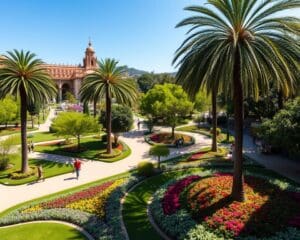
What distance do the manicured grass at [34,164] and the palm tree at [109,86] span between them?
18.7 feet

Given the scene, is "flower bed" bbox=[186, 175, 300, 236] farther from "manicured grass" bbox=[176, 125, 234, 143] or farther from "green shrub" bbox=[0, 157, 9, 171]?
"green shrub" bbox=[0, 157, 9, 171]

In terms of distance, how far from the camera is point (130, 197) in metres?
17.0

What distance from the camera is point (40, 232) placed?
1382 centimetres

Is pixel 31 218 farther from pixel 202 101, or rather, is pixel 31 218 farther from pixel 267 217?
pixel 202 101

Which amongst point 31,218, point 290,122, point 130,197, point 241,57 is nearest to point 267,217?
point 241,57

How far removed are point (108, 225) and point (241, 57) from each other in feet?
31.7

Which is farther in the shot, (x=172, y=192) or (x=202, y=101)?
(x=202, y=101)

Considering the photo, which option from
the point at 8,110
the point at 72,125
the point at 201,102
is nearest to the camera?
the point at 72,125

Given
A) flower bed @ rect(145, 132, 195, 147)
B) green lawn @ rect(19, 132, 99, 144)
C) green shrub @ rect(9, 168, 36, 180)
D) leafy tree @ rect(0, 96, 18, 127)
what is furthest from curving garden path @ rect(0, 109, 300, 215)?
leafy tree @ rect(0, 96, 18, 127)

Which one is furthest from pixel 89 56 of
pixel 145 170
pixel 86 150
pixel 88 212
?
pixel 88 212

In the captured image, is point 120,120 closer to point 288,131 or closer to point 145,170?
point 145,170

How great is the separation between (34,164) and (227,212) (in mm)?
21382

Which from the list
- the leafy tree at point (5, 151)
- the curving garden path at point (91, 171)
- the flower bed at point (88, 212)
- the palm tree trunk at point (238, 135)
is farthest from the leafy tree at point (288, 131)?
the leafy tree at point (5, 151)

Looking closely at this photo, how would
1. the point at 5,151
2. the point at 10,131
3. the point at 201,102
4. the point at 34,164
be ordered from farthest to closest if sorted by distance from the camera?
the point at 10,131 → the point at 201,102 → the point at 34,164 → the point at 5,151
